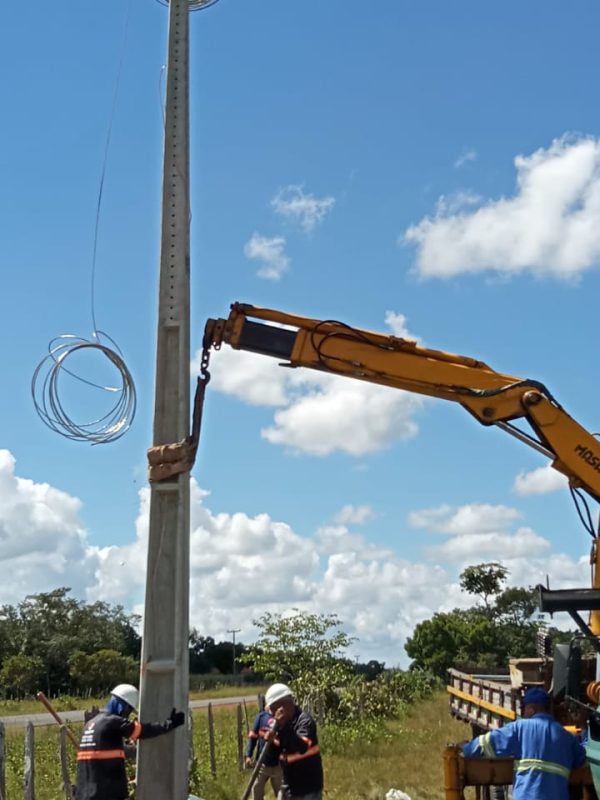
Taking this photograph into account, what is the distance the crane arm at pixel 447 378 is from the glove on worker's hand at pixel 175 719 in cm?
351

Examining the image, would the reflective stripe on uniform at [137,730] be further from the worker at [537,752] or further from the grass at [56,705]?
the grass at [56,705]

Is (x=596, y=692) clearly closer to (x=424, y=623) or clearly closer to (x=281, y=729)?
(x=281, y=729)

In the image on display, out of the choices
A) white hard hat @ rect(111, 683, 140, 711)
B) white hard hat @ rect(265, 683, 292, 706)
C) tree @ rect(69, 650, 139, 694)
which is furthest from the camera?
tree @ rect(69, 650, 139, 694)

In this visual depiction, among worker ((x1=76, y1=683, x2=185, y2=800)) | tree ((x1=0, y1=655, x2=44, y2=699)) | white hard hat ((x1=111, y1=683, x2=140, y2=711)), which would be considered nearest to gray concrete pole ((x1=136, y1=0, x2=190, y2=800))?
worker ((x1=76, y1=683, x2=185, y2=800))

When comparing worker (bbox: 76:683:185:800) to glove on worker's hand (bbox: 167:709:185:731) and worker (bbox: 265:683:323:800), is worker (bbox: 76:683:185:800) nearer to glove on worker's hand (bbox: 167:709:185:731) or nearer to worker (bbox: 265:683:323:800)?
glove on worker's hand (bbox: 167:709:185:731)

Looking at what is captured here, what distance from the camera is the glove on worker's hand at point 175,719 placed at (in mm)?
7323

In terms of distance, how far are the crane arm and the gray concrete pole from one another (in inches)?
56.4

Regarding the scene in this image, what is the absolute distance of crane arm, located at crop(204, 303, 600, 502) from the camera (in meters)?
9.40

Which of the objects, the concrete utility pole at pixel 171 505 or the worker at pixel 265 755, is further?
the worker at pixel 265 755

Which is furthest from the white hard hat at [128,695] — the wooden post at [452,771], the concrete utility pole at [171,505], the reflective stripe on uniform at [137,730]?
the wooden post at [452,771]

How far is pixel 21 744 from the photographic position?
2034cm

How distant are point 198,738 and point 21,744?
3761 mm

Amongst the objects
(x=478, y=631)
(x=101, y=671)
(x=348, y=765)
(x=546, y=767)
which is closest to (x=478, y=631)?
(x=478, y=631)

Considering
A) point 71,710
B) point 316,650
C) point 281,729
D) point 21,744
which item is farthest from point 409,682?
point 281,729
